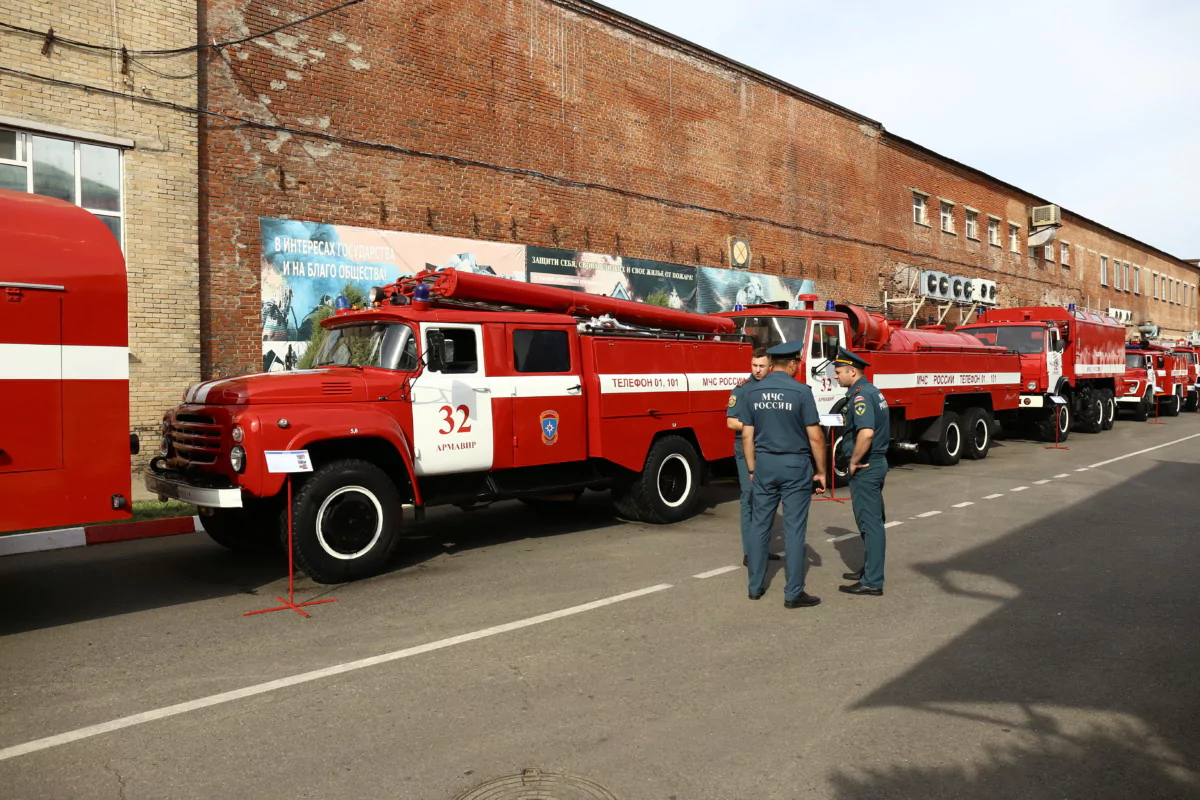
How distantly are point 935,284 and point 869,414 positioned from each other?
85.5 ft

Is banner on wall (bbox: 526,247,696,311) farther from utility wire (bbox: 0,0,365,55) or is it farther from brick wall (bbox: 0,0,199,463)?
brick wall (bbox: 0,0,199,463)

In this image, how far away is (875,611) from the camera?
6.04 meters

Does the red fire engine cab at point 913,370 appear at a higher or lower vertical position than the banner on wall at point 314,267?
lower

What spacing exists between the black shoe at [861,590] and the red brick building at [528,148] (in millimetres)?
10149

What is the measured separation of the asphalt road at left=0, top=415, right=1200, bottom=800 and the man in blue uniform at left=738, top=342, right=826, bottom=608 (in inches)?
18.1

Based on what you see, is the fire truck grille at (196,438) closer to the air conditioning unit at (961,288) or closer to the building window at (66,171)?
the building window at (66,171)

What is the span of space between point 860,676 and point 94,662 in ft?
14.8

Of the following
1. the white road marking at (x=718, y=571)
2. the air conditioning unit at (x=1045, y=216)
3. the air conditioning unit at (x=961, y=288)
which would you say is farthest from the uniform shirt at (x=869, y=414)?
the air conditioning unit at (x=1045, y=216)

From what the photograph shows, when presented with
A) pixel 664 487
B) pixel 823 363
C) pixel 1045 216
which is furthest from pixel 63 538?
pixel 1045 216

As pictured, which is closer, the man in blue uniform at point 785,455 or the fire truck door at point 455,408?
the man in blue uniform at point 785,455

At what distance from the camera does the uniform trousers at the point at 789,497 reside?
598 cm

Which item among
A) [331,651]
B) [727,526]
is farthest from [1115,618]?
[331,651]

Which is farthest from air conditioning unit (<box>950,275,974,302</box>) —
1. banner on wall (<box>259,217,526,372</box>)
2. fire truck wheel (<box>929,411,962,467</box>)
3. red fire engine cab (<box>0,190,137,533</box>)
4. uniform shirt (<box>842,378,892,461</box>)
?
red fire engine cab (<box>0,190,137,533</box>)

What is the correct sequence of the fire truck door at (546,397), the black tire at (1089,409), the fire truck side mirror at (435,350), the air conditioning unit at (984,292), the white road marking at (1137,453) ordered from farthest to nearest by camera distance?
1. the air conditioning unit at (984,292)
2. the black tire at (1089,409)
3. the white road marking at (1137,453)
4. the fire truck door at (546,397)
5. the fire truck side mirror at (435,350)
